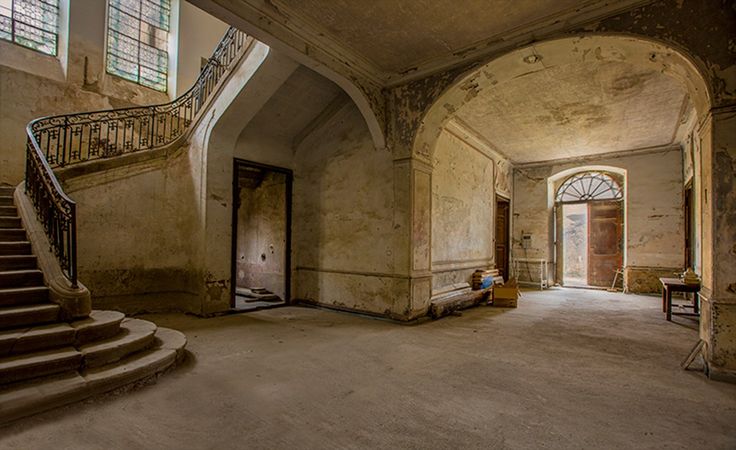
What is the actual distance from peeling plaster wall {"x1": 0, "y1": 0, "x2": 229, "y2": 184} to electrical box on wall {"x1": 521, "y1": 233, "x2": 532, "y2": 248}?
11365 mm

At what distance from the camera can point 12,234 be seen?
169 inches

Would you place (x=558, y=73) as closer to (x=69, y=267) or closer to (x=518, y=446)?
(x=518, y=446)

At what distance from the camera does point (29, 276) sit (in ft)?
11.8

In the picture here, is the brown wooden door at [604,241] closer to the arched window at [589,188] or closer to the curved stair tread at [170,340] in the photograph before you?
the arched window at [589,188]

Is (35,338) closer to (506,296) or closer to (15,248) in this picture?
(15,248)

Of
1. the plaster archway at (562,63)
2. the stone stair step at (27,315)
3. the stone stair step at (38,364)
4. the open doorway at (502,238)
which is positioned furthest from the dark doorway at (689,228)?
the stone stair step at (27,315)

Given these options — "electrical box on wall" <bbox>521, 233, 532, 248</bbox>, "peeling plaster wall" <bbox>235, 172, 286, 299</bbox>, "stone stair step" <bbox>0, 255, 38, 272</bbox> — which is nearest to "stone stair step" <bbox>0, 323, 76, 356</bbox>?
"stone stair step" <bbox>0, 255, 38, 272</bbox>

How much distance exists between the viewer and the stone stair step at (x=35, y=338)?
108 inches

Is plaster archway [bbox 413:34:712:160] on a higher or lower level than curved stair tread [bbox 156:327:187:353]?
higher

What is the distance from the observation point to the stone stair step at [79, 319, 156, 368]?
9.60 feet

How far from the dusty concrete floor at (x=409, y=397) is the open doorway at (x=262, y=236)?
226cm

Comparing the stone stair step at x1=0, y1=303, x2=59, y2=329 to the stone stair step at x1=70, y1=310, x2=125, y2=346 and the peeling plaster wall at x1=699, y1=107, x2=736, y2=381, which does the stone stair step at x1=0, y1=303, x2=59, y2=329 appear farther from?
the peeling plaster wall at x1=699, y1=107, x2=736, y2=381

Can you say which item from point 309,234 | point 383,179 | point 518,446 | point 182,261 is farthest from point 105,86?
point 518,446

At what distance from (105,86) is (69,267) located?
6.88 metres
